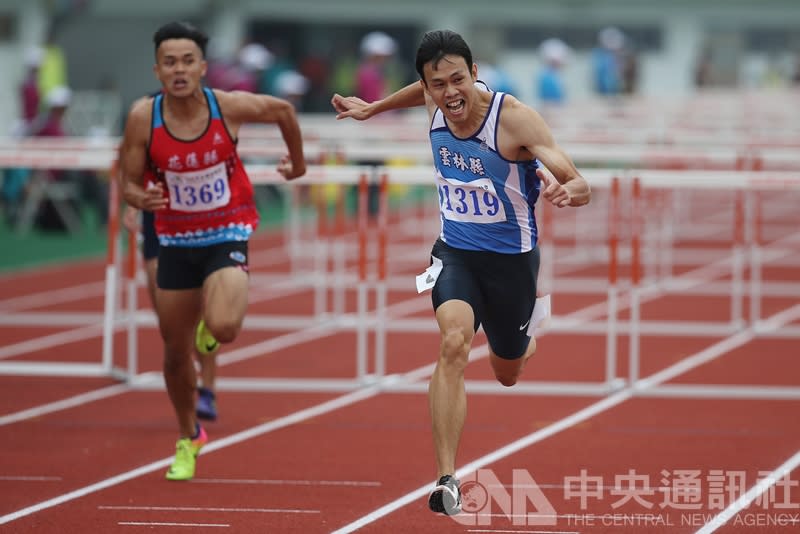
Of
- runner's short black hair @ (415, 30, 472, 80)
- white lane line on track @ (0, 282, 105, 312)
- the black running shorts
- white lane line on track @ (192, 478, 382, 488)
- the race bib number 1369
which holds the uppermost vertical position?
runner's short black hair @ (415, 30, 472, 80)

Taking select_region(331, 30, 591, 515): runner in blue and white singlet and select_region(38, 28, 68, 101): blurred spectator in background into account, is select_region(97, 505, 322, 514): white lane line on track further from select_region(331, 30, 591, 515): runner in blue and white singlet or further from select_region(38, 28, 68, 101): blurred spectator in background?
select_region(38, 28, 68, 101): blurred spectator in background

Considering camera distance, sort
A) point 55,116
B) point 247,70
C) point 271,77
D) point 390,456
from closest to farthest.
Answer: point 390,456 → point 55,116 → point 247,70 → point 271,77

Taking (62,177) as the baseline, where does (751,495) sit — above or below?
above

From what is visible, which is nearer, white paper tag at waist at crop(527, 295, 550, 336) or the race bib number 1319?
the race bib number 1319

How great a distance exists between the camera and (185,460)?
7711mm

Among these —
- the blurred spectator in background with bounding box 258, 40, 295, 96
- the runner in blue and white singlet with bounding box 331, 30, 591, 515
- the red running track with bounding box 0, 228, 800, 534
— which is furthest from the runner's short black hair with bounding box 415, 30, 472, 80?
the blurred spectator in background with bounding box 258, 40, 295, 96

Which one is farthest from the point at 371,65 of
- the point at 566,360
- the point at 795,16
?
the point at 795,16

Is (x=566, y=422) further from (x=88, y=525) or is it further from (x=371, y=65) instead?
(x=371, y=65)

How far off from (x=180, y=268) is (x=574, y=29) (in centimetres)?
3363

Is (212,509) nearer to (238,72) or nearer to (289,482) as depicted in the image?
(289,482)

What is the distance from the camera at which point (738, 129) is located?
69.9 ft

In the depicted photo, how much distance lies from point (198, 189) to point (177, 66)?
60cm

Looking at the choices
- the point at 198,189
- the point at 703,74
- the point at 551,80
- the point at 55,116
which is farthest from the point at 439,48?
the point at 703,74

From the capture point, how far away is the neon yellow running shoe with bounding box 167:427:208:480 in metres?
7.67
